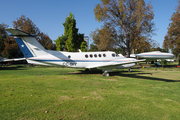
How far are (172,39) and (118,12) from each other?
18.9m

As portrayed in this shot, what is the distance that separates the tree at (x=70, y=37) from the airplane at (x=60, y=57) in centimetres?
1690

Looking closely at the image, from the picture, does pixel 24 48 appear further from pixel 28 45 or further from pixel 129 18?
pixel 129 18

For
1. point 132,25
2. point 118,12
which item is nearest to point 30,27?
point 118,12

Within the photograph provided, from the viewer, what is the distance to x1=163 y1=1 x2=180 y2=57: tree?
3078cm

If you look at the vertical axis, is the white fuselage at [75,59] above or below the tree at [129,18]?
below

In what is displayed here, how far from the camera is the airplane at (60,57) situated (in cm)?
1344

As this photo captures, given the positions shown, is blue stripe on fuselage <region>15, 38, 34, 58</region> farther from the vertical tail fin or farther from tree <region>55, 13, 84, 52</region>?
tree <region>55, 13, 84, 52</region>

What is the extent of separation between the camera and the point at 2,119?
412 cm

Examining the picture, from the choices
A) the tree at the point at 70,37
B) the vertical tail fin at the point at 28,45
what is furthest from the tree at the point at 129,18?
the vertical tail fin at the point at 28,45

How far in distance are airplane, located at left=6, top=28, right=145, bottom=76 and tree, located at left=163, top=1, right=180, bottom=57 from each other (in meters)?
24.1

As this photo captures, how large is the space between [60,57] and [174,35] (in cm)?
3475

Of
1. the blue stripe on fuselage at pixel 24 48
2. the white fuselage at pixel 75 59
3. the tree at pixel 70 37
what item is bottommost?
the white fuselage at pixel 75 59

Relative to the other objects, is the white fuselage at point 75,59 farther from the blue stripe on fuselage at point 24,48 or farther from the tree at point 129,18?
the tree at point 129,18

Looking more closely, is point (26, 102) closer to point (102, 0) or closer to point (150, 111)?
point (150, 111)
